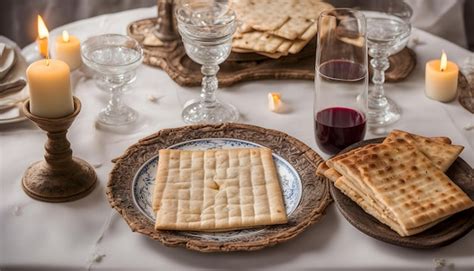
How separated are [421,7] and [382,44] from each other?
1184mm

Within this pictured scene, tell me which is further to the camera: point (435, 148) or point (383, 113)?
point (383, 113)

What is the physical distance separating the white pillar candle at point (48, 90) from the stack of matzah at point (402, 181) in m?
0.47

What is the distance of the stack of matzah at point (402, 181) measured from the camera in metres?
1.22

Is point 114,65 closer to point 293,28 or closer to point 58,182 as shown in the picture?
point 58,182

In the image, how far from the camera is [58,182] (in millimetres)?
1364

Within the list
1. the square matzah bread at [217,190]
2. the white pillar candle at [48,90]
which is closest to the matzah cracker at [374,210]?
the square matzah bread at [217,190]

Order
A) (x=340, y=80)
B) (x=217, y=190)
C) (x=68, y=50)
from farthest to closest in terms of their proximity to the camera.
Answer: (x=68, y=50) → (x=340, y=80) → (x=217, y=190)

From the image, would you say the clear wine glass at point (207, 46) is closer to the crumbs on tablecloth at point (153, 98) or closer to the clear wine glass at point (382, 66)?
the crumbs on tablecloth at point (153, 98)

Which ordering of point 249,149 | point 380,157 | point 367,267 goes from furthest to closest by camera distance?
point 249,149 → point 380,157 → point 367,267

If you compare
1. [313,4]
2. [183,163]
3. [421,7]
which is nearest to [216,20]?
[313,4]

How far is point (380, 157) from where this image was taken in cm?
134

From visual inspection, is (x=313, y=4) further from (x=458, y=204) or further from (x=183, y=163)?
(x=458, y=204)

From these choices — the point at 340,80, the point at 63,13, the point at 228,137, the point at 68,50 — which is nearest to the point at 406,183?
the point at 340,80

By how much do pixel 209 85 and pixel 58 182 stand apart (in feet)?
1.39
